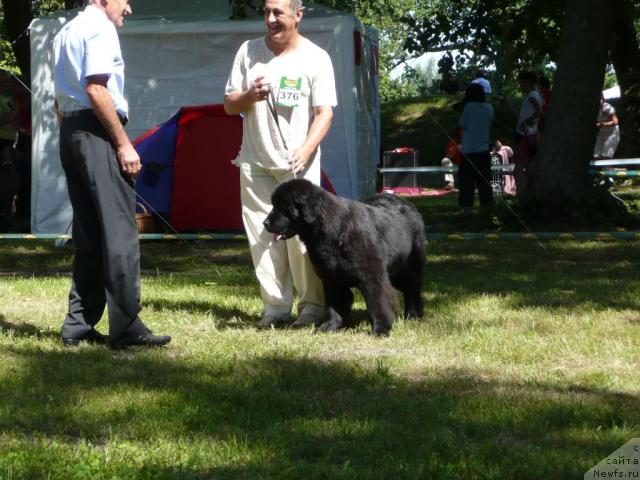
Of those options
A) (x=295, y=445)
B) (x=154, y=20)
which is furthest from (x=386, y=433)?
(x=154, y=20)

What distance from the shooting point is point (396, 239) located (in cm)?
678

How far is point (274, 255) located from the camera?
22.6 ft

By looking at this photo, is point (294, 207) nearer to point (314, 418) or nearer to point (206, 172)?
point (314, 418)

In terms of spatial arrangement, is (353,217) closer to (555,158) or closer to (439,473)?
(439,473)

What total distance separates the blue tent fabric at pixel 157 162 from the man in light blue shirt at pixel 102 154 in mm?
6374

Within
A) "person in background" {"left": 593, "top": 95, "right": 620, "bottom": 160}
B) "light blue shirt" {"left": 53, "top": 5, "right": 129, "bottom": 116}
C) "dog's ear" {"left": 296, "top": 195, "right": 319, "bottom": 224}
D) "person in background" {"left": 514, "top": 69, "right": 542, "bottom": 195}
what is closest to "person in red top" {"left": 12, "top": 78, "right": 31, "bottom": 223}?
"person in background" {"left": 514, "top": 69, "right": 542, "bottom": 195}

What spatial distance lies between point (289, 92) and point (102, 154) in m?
1.32

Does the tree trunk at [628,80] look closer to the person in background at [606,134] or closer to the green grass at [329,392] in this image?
the person in background at [606,134]

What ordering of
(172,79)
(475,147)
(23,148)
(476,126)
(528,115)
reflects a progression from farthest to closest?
(528,115) < (475,147) < (476,126) < (23,148) < (172,79)

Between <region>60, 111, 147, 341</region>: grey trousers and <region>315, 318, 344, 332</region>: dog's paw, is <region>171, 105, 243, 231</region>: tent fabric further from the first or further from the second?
<region>60, 111, 147, 341</region>: grey trousers

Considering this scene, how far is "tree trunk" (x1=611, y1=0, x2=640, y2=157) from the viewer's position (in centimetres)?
1961

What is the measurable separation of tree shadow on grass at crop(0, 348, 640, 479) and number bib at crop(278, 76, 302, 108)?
1.71 metres

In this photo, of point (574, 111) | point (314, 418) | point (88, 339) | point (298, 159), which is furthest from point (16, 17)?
point (314, 418)

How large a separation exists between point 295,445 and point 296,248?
2878 millimetres
